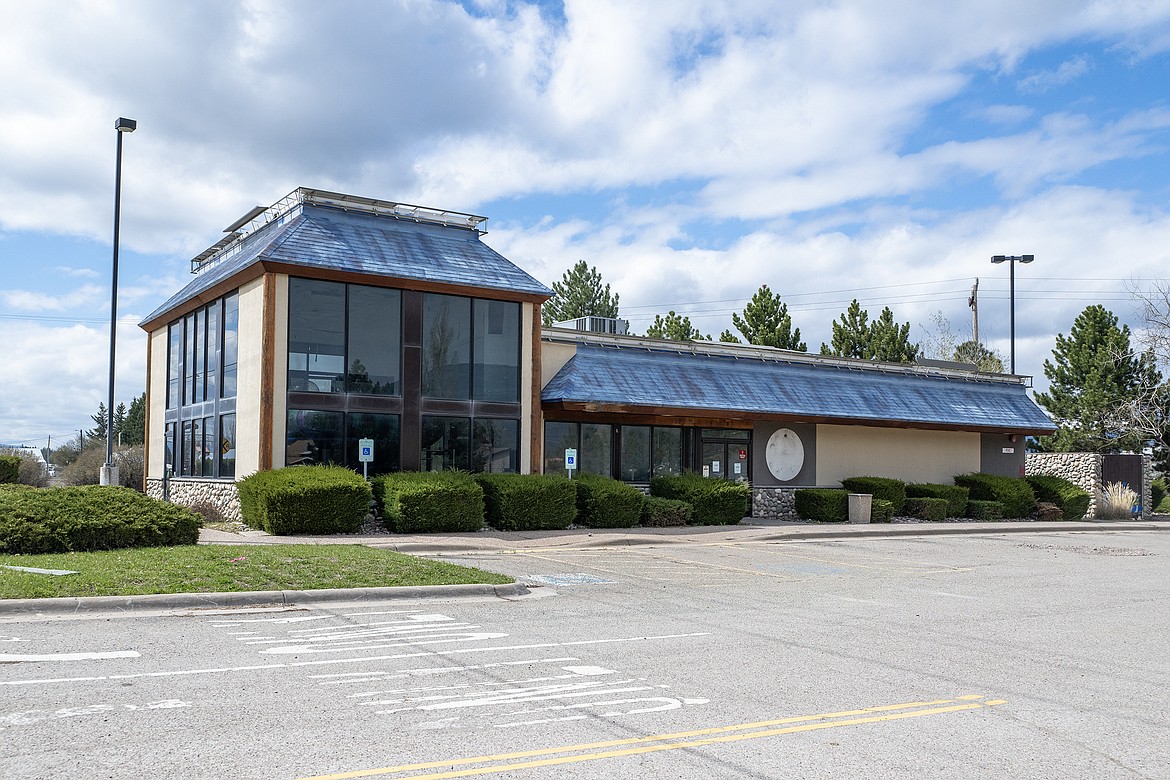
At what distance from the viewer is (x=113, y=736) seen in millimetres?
6129

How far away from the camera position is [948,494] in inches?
1293

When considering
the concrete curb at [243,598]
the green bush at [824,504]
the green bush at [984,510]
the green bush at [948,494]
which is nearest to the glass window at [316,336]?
the concrete curb at [243,598]

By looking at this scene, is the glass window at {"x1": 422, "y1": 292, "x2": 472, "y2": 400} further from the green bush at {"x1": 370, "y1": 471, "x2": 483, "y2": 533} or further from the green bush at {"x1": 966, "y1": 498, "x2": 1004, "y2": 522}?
the green bush at {"x1": 966, "y1": 498, "x2": 1004, "y2": 522}

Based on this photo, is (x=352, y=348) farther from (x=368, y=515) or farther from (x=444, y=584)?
(x=444, y=584)

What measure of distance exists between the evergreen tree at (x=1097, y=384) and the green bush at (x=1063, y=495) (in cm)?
982

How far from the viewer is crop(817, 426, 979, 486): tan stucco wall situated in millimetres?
32562

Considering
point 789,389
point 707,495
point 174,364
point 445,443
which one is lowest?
point 707,495

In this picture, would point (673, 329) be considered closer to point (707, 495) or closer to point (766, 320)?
point (766, 320)

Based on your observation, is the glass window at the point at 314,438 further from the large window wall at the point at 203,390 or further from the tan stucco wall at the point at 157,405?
the tan stucco wall at the point at 157,405

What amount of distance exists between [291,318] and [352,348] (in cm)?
151

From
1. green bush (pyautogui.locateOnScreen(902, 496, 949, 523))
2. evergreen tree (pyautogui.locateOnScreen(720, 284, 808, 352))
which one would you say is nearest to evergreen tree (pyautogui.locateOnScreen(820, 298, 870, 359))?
evergreen tree (pyautogui.locateOnScreen(720, 284, 808, 352))

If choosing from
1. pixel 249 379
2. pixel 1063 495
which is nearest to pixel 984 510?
pixel 1063 495

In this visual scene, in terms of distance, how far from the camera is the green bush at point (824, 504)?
3031cm

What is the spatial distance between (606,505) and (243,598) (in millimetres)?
13437
